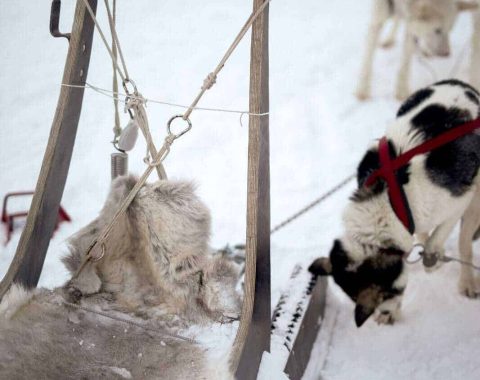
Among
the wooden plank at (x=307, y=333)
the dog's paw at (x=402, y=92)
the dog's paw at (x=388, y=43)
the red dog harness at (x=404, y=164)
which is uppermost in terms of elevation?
the dog's paw at (x=388, y=43)

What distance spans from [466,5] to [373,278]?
2.45 meters

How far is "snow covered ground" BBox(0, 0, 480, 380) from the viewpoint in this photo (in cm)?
204

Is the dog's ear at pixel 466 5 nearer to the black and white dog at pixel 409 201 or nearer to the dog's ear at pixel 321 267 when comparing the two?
the black and white dog at pixel 409 201

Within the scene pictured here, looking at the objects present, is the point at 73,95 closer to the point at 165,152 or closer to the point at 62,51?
the point at 165,152

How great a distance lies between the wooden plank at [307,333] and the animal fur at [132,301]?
0.33 m

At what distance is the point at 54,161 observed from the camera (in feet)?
5.10

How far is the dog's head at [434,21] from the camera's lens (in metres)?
3.17

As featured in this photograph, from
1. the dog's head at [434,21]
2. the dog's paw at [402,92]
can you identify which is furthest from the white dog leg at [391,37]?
the dog's head at [434,21]

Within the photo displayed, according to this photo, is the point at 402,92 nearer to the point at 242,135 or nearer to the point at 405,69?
the point at 405,69

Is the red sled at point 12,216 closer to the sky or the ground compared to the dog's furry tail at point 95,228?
closer to the ground

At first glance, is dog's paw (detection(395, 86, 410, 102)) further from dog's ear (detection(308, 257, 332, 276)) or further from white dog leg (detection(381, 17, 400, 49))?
dog's ear (detection(308, 257, 332, 276))

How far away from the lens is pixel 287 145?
3.39 m

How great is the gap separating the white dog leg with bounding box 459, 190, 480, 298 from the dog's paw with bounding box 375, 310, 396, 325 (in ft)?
1.37

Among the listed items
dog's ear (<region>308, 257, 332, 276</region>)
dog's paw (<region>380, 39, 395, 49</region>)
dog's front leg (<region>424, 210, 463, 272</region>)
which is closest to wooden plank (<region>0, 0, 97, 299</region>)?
dog's ear (<region>308, 257, 332, 276</region>)
